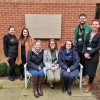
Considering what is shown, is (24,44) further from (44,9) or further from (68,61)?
(44,9)

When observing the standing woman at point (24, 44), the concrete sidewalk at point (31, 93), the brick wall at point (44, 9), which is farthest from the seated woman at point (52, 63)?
the brick wall at point (44, 9)

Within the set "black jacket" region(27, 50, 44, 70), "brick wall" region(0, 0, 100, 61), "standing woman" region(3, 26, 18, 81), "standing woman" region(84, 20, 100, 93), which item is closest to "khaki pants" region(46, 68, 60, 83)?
"black jacket" region(27, 50, 44, 70)

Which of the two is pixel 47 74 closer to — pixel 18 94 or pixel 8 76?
pixel 18 94

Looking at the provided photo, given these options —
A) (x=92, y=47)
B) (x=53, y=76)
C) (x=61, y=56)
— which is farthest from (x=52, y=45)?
(x=92, y=47)

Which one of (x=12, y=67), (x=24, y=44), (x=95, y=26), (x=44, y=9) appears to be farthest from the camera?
(x=44, y=9)

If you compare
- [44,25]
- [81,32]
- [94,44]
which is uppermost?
[44,25]

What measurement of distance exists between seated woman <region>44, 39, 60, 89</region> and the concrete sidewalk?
249mm

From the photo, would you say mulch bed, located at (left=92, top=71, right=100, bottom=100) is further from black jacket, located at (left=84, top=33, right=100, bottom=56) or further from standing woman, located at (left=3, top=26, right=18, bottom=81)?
standing woman, located at (left=3, top=26, right=18, bottom=81)

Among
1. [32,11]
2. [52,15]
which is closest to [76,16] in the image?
[52,15]

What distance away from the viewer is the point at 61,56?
5.62 m

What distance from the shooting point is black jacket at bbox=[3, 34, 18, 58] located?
19.3ft

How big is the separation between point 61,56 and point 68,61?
0.20m

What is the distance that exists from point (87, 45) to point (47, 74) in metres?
1.13

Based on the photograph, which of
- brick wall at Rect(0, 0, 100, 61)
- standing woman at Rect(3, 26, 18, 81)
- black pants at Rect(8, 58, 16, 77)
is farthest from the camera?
brick wall at Rect(0, 0, 100, 61)
